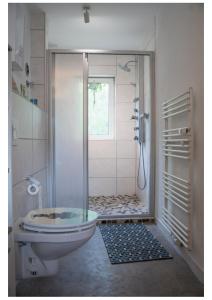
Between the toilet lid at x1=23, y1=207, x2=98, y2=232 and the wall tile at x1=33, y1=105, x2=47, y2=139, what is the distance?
81 centimetres

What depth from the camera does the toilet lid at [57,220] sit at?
64.2 inches

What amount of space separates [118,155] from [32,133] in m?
2.27

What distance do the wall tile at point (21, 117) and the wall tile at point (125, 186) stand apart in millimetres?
2444

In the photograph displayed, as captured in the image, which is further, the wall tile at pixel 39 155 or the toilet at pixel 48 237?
the wall tile at pixel 39 155

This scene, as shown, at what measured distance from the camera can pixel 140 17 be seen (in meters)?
3.06

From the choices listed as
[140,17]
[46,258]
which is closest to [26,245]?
[46,258]

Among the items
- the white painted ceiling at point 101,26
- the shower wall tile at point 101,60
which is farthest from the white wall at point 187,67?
the shower wall tile at point 101,60

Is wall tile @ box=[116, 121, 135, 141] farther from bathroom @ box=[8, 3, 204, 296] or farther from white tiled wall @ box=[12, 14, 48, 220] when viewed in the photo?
white tiled wall @ box=[12, 14, 48, 220]

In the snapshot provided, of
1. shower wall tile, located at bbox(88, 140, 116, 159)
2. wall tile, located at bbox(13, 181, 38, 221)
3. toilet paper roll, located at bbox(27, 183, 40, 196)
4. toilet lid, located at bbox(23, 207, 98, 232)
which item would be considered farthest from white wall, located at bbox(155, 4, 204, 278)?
shower wall tile, located at bbox(88, 140, 116, 159)

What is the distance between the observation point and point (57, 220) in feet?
5.78

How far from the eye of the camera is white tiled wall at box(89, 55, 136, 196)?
4.43 meters

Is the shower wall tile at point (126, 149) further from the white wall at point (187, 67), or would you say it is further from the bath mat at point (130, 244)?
the bath mat at point (130, 244)

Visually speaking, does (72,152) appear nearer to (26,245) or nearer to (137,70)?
(26,245)

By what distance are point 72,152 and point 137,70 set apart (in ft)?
5.82
